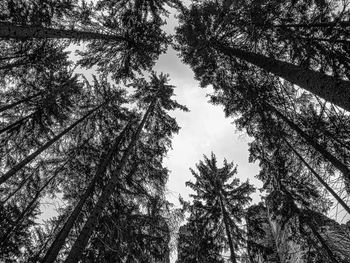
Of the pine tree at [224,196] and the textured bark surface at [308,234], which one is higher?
the pine tree at [224,196]

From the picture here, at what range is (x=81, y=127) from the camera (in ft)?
35.9

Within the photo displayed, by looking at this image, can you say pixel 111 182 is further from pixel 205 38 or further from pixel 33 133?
pixel 205 38

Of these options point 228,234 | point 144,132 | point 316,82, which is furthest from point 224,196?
point 316,82

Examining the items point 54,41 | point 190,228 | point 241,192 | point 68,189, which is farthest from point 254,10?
point 68,189

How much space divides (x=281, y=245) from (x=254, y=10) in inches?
436

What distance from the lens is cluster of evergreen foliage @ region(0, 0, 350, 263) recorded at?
7034mm

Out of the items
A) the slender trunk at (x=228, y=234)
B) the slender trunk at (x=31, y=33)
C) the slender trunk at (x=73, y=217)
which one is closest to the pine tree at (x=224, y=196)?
the slender trunk at (x=228, y=234)

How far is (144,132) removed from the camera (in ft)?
40.0

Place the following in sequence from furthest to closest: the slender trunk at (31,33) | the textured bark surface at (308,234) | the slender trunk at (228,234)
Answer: the slender trunk at (228,234), the textured bark surface at (308,234), the slender trunk at (31,33)

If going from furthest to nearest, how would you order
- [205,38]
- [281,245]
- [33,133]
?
1. [281,245]
2. [33,133]
3. [205,38]

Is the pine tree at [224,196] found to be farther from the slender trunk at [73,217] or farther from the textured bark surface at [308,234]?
the slender trunk at [73,217]

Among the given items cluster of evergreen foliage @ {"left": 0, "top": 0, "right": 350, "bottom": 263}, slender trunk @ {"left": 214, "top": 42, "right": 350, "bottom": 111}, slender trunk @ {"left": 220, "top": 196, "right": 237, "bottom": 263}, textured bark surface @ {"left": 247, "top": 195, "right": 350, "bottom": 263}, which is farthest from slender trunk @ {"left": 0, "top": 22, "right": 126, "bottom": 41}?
slender trunk @ {"left": 220, "top": 196, "right": 237, "bottom": 263}

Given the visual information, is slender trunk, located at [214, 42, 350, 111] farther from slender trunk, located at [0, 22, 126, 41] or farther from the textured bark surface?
slender trunk, located at [0, 22, 126, 41]

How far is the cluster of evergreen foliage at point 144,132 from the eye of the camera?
7034 mm
